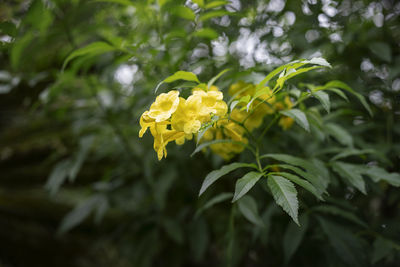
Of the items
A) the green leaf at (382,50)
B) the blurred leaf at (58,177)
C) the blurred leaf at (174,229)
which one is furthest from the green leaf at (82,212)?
the green leaf at (382,50)

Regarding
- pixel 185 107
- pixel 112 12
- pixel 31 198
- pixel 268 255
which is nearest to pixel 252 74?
pixel 185 107

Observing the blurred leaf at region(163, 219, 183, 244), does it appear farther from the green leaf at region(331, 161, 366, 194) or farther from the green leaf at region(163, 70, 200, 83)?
the green leaf at region(163, 70, 200, 83)

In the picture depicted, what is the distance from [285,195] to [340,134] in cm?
50

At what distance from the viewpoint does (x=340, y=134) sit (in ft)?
3.22

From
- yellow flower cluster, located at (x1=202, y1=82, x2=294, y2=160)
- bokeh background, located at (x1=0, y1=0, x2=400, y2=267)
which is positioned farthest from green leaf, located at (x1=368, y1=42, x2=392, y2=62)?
yellow flower cluster, located at (x1=202, y1=82, x2=294, y2=160)

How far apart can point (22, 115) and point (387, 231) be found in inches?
118

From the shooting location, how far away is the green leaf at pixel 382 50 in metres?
1.11

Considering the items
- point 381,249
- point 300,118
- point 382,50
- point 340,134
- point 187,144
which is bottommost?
point 381,249

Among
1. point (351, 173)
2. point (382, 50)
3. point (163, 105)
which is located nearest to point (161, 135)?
point (163, 105)

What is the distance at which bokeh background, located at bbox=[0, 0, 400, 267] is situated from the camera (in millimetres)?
1086

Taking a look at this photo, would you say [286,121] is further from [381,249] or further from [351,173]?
[381,249]

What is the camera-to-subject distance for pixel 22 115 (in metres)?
2.70

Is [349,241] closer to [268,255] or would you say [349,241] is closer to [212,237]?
[268,255]

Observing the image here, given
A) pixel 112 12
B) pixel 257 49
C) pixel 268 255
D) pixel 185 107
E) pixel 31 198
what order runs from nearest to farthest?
pixel 185 107
pixel 257 49
pixel 268 255
pixel 112 12
pixel 31 198
